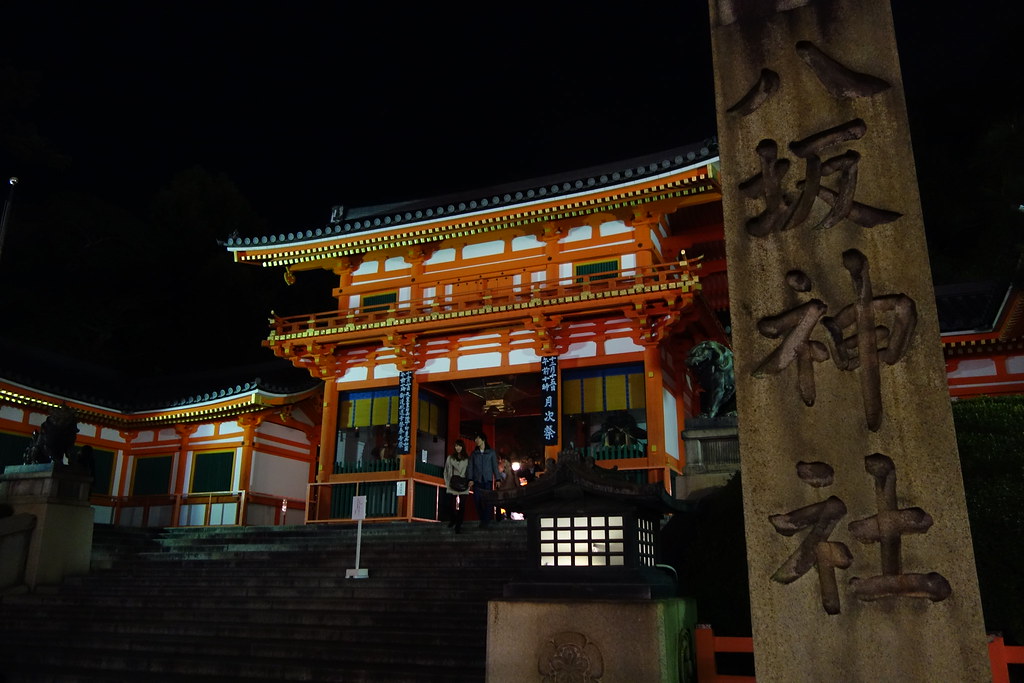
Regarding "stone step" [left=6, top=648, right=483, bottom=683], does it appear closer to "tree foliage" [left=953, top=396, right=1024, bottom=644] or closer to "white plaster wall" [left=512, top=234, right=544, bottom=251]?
"tree foliage" [left=953, top=396, right=1024, bottom=644]

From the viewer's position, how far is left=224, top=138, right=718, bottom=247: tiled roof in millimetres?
15461

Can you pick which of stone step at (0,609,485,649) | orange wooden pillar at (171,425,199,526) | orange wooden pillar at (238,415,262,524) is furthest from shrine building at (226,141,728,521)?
stone step at (0,609,485,649)

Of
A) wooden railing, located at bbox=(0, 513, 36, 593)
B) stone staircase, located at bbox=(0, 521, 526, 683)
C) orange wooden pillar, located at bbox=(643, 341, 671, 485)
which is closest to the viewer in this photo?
stone staircase, located at bbox=(0, 521, 526, 683)

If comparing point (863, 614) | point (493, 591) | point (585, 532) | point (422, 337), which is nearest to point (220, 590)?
point (493, 591)

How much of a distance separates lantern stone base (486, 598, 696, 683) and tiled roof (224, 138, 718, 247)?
11.1m

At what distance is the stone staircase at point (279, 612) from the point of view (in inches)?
302

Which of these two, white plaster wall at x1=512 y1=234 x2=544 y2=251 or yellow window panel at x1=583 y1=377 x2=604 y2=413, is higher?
white plaster wall at x1=512 y1=234 x2=544 y2=251

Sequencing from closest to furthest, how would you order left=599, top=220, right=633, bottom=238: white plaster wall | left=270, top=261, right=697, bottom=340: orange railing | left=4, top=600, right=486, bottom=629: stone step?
left=4, top=600, right=486, bottom=629: stone step, left=270, top=261, right=697, bottom=340: orange railing, left=599, top=220, right=633, bottom=238: white plaster wall

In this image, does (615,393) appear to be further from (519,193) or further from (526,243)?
(519,193)

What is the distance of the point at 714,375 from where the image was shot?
42.2ft

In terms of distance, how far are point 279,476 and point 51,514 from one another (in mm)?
8204

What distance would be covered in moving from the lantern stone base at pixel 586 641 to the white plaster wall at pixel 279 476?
14.0 meters

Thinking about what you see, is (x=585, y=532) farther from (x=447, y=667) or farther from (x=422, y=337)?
(x=422, y=337)

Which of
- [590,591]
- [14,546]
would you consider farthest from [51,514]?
[590,591]
